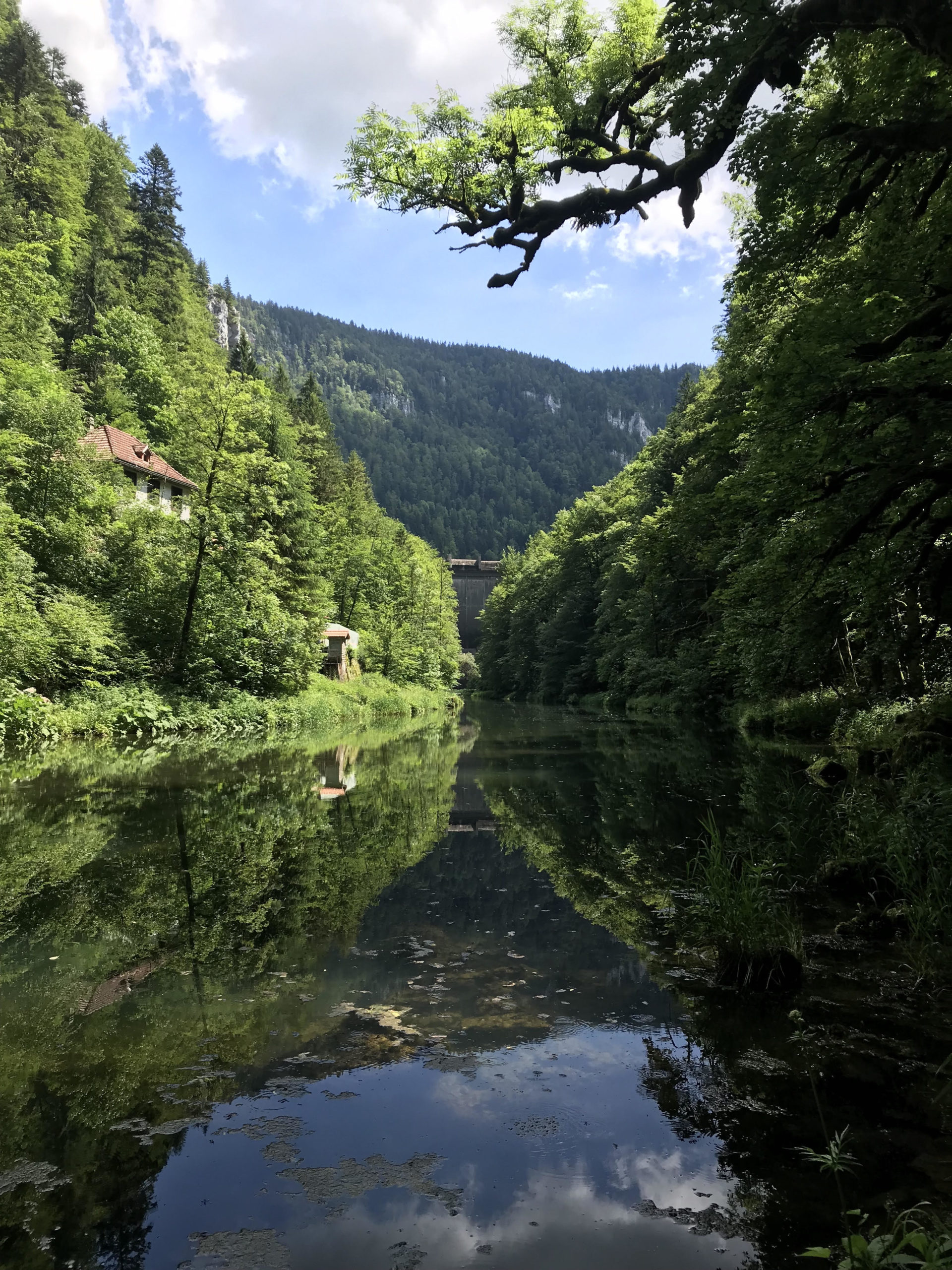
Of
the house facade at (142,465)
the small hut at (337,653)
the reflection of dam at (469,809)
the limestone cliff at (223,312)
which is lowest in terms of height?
the reflection of dam at (469,809)

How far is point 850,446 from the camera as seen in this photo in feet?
26.2

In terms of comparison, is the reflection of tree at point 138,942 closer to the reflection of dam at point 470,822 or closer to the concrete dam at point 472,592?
the reflection of dam at point 470,822

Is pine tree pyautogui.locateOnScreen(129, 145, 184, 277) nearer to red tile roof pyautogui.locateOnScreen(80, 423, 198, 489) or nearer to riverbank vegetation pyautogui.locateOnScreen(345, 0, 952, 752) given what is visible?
red tile roof pyautogui.locateOnScreen(80, 423, 198, 489)

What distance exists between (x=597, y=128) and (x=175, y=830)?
1039 centimetres

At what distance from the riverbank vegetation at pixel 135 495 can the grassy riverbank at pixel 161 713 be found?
113 mm

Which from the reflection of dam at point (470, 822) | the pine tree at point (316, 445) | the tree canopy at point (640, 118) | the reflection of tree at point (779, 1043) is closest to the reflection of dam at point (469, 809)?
the reflection of dam at point (470, 822)

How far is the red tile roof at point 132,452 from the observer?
3716 centimetres

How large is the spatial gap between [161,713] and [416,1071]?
20.9 m

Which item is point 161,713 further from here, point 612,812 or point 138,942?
point 138,942

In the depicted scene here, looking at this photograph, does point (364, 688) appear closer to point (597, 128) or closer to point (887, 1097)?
point (597, 128)

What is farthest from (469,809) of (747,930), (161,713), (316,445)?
(316,445)

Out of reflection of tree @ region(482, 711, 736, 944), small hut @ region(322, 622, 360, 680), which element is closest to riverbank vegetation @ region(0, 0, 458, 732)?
small hut @ region(322, 622, 360, 680)

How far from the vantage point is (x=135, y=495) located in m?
29.8

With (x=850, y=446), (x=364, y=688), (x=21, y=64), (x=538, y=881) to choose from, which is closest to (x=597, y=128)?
(x=850, y=446)
